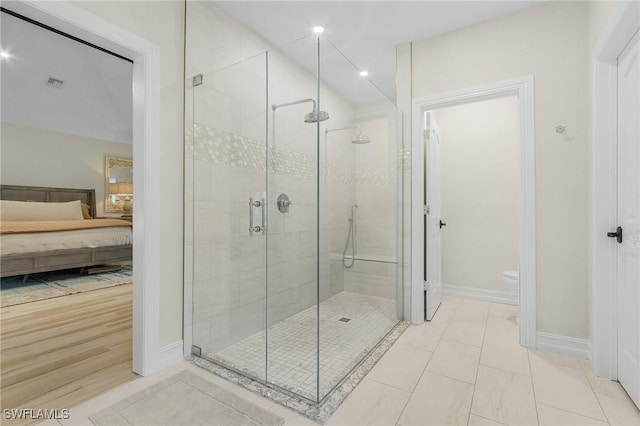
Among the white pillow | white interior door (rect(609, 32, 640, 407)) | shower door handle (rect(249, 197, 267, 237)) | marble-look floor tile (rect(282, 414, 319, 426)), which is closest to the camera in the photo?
marble-look floor tile (rect(282, 414, 319, 426))

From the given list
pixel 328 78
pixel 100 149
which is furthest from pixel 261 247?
pixel 100 149

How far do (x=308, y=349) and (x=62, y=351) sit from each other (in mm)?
1819

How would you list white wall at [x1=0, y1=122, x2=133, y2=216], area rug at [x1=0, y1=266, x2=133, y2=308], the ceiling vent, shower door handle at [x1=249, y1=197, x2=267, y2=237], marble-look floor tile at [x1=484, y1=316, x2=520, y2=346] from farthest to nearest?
white wall at [x1=0, y1=122, x2=133, y2=216] → the ceiling vent → area rug at [x1=0, y1=266, x2=133, y2=308] → marble-look floor tile at [x1=484, y1=316, x2=520, y2=346] → shower door handle at [x1=249, y1=197, x2=267, y2=237]

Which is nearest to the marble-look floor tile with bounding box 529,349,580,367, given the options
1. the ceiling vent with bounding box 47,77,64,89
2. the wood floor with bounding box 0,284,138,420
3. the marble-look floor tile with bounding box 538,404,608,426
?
the marble-look floor tile with bounding box 538,404,608,426

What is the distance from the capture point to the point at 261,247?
209 centimetres

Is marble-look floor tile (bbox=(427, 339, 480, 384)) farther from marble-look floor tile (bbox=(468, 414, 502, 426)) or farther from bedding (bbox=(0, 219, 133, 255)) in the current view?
bedding (bbox=(0, 219, 133, 255))

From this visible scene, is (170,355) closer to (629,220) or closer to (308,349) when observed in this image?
(308,349)

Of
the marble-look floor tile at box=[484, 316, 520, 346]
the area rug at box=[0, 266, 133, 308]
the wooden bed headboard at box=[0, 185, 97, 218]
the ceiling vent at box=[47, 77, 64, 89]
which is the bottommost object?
the marble-look floor tile at box=[484, 316, 520, 346]

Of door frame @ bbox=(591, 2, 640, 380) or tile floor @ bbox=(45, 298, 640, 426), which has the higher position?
door frame @ bbox=(591, 2, 640, 380)

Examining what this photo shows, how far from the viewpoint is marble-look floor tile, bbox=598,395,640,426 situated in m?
1.48

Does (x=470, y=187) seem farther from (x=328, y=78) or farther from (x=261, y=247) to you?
(x=261, y=247)

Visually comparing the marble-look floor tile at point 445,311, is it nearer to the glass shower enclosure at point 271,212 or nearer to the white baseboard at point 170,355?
the glass shower enclosure at point 271,212

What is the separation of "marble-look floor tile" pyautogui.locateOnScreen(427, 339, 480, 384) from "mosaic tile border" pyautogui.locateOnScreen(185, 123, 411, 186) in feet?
4.58

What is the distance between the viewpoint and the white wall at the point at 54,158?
17.1ft
